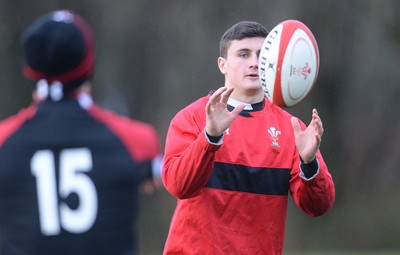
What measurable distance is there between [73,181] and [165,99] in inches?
336

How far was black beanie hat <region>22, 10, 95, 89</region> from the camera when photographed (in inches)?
139

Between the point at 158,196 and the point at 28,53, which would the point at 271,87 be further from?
the point at 158,196

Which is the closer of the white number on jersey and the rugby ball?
the white number on jersey

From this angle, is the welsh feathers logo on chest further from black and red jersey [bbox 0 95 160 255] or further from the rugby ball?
black and red jersey [bbox 0 95 160 255]

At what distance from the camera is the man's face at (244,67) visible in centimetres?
501

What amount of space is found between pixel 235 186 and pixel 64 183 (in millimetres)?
1386

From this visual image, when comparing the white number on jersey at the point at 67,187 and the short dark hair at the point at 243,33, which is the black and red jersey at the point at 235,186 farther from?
the white number on jersey at the point at 67,187

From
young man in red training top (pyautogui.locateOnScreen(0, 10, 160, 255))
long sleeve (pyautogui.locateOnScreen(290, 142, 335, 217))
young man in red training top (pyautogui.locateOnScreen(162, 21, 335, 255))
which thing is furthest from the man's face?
young man in red training top (pyautogui.locateOnScreen(0, 10, 160, 255))

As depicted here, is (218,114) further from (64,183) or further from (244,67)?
(64,183)

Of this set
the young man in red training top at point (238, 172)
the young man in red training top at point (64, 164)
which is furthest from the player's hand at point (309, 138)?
the young man in red training top at point (64, 164)

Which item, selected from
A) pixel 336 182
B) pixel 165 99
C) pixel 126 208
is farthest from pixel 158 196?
pixel 126 208

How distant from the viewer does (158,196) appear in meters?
12.0

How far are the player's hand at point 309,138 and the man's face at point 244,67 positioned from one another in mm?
306

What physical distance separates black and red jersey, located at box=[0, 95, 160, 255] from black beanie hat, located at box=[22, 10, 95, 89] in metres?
0.12
